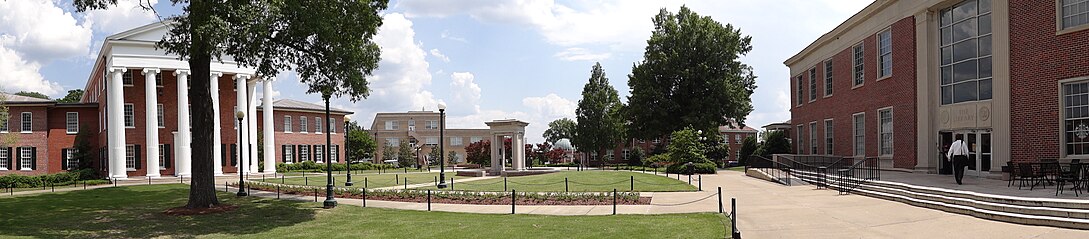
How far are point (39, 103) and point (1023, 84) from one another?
2199 inches

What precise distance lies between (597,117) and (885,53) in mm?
42145

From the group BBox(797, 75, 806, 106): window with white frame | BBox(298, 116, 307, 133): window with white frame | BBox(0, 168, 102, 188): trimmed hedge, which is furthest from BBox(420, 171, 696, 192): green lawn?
BBox(298, 116, 307, 133): window with white frame

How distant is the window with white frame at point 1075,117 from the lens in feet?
64.5

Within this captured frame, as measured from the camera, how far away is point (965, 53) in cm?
2378

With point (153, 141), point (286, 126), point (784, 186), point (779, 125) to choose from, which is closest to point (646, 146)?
point (779, 125)

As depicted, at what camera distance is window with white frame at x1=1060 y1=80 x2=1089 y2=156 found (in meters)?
19.7

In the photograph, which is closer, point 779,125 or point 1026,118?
point 1026,118

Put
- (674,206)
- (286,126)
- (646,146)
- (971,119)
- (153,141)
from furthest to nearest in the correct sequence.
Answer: (646,146), (286,126), (153,141), (971,119), (674,206)

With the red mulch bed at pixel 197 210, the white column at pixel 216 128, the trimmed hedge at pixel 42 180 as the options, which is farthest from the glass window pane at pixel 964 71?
the white column at pixel 216 128

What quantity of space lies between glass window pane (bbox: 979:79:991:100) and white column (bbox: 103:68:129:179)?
46090mm

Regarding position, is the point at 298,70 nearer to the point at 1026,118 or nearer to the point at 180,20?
the point at 180,20

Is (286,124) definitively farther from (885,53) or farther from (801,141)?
(885,53)

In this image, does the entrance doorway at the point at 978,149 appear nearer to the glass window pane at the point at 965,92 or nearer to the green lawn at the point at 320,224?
the glass window pane at the point at 965,92

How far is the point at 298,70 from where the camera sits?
68.8 feet
